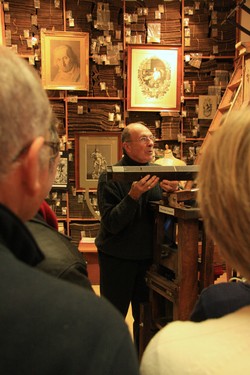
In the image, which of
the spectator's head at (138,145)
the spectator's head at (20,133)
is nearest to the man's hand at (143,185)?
the spectator's head at (138,145)

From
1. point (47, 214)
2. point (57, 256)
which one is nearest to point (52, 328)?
point (57, 256)

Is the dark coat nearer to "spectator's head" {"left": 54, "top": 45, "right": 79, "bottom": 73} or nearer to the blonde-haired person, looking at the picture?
the blonde-haired person

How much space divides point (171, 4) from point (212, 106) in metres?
1.48

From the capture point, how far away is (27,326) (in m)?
0.49

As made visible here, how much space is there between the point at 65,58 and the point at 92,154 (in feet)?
4.31

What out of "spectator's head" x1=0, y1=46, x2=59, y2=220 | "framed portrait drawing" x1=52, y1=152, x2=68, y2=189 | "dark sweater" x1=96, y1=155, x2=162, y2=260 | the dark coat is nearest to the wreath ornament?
"framed portrait drawing" x1=52, y1=152, x2=68, y2=189

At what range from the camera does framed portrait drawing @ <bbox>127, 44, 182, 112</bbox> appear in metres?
4.99

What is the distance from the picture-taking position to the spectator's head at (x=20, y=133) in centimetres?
57

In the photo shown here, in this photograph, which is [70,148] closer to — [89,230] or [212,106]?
[89,230]

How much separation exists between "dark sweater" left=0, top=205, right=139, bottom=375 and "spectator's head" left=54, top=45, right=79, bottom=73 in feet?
15.6

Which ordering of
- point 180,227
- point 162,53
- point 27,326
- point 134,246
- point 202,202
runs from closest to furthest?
point 27,326, point 202,202, point 180,227, point 134,246, point 162,53

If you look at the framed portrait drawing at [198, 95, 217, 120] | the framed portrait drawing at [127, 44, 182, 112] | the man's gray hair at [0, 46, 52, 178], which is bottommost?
the man's gray hair at [0, 46, 52, 178]

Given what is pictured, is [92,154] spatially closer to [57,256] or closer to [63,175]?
[63,175]

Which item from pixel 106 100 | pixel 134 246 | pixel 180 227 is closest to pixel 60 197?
pixel 106 100
